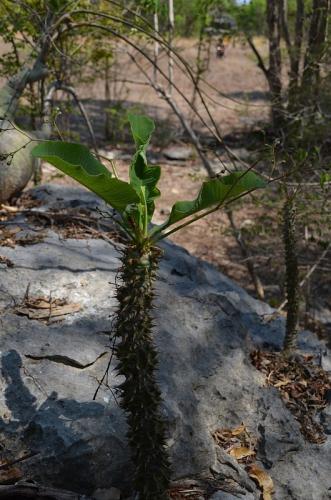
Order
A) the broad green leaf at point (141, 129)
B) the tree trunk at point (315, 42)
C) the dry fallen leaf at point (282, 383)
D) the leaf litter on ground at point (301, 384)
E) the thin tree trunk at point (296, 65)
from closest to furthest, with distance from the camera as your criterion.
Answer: the broad green leaf at point (141, 129) → the leaf litter on ground at point (301, 384) → the dry fallen leaf at point (282, 383) → the tree trunk at point (315, 42) → the thin tree trunk at point (296, 65)

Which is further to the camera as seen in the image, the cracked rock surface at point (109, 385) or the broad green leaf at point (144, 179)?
the cracked rock surface at point (109, 385)

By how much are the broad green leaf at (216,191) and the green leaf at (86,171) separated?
131mm

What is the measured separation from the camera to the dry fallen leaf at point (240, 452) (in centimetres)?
277

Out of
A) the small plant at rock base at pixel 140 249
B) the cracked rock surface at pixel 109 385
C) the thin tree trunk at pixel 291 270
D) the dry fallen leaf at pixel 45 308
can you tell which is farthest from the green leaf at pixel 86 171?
the thin tree trunk at pixel 291 270

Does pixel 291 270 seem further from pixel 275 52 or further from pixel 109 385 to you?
pixel 275 52

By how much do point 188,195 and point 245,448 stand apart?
6.33 meters

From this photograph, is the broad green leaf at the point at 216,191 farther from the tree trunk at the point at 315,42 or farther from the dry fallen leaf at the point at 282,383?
the tree trunk at the point at 315,42

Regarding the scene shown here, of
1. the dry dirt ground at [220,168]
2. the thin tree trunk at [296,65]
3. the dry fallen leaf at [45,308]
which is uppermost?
the thin tree trunk at [296,65]

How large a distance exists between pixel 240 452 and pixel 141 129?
1.62 m

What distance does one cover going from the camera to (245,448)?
2824 millimetres

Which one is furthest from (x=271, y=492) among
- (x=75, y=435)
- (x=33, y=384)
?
(x=33, y=384)

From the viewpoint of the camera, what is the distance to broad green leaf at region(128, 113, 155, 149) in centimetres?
184

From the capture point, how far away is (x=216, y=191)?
174cm

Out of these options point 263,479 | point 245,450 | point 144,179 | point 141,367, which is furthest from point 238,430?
point 144,179
